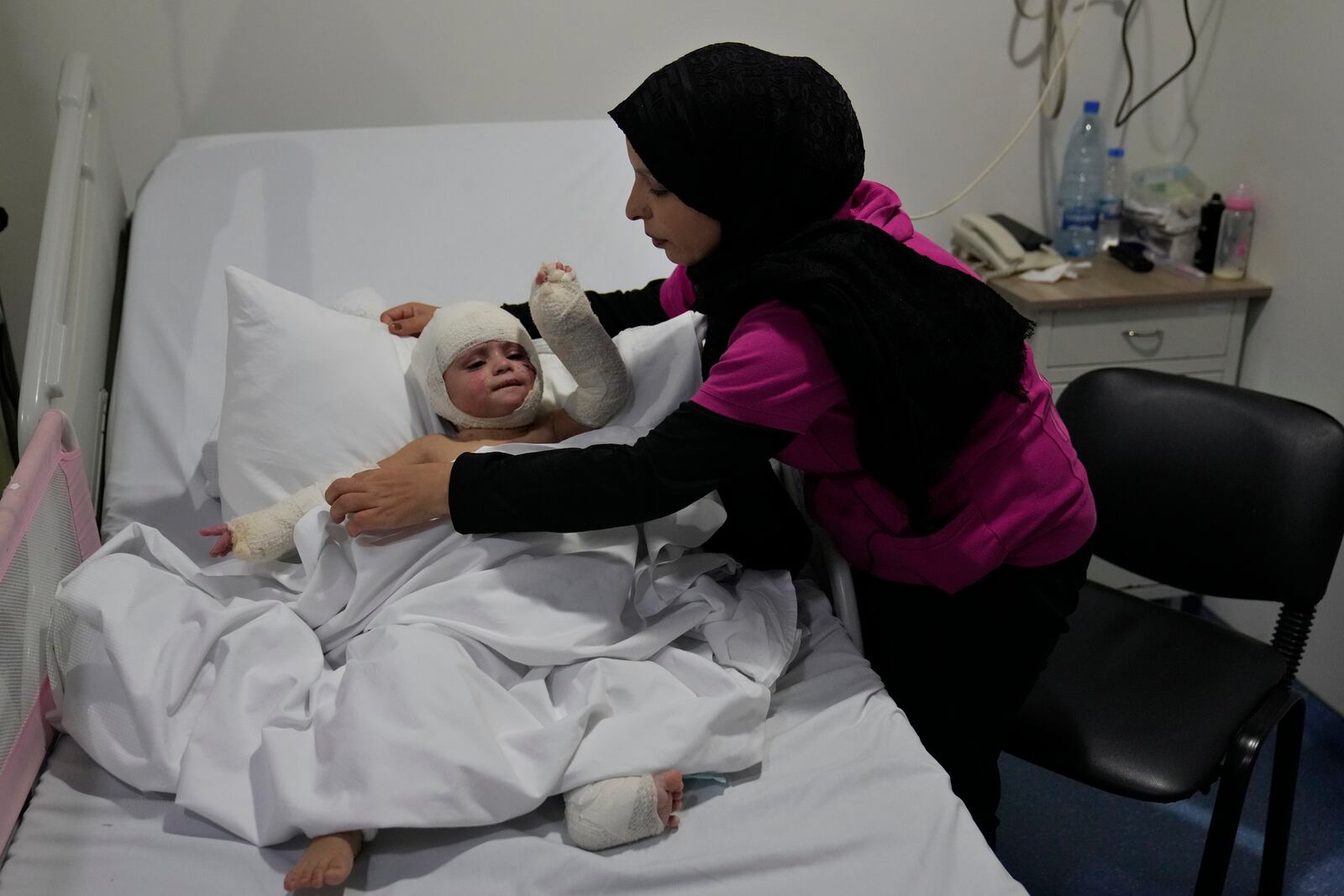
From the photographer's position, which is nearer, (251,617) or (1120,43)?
(251,617)

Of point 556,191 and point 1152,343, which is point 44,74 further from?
point 1152,343

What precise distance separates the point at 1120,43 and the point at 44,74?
7.57 ft

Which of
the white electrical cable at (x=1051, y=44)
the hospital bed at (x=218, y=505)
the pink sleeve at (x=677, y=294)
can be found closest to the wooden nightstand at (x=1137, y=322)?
the white electrical cable at (x=1051, y=44)

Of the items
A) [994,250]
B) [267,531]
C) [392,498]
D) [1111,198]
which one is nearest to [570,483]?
[392,498]

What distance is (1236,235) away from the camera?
2.50 m

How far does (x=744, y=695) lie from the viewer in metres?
1.25

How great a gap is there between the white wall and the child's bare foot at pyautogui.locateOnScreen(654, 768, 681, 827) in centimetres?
124

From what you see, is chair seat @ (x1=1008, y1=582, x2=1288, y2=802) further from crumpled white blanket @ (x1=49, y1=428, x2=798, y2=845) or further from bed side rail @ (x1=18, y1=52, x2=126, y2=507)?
bed side rail @ (x1=18, y1=52, x2=126, y2=507)

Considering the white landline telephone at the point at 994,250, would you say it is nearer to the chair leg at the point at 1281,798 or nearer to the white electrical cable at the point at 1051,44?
the white electrical cable at the point at 1051,44

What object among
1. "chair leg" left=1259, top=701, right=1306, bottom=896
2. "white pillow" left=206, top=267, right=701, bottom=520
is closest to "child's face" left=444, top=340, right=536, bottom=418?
"white pillow" left=206, top=267, right=701, bottom=520

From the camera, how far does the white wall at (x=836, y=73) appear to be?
7.55ft

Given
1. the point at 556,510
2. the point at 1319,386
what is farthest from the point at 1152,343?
the point at 556,510

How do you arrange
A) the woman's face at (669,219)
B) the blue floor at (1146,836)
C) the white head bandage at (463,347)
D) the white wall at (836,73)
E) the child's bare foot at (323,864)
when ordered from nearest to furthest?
the child's bare foot at (323,864) → the woman's face at (669,219) → the white head bandage at (463,347) → the blue floor at (1146,836) → the white wall at (836,73)

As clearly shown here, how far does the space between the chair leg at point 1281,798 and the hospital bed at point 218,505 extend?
0.73m
